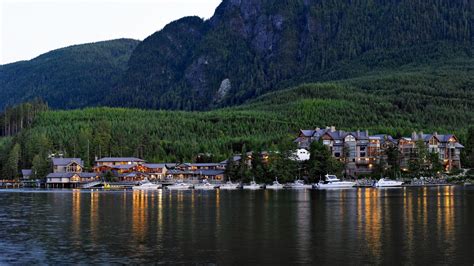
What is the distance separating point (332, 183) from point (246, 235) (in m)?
93.9

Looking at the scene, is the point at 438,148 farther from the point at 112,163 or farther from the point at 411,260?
the point at 411,260

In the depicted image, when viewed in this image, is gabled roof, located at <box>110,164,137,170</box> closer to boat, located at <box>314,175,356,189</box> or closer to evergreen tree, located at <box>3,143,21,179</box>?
evergreen tree, located at <box>3,143,21,179</box>

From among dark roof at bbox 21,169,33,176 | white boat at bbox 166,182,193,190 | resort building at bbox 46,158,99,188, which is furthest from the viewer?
dark roof at bbox 21,169,33,176

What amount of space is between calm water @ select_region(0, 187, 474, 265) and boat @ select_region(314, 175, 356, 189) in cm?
6010

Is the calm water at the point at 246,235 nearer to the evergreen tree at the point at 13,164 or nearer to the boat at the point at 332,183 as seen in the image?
the boat at the point at 332,183

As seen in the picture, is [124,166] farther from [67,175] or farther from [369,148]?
[369,148]

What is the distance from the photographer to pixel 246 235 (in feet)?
181

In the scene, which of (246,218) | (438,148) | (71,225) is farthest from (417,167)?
(71,225)

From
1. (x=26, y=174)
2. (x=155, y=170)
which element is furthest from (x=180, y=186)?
(x=26, y=174)

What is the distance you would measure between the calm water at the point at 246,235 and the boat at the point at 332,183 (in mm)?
60097

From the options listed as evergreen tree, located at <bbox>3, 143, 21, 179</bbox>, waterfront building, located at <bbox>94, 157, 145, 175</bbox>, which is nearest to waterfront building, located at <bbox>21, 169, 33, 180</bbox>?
evergreen tree, located at <bbox>3, 143, 21, 179</bbox>

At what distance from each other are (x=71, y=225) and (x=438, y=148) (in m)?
130

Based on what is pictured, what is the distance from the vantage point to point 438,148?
176m

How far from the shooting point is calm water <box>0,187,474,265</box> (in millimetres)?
44406
